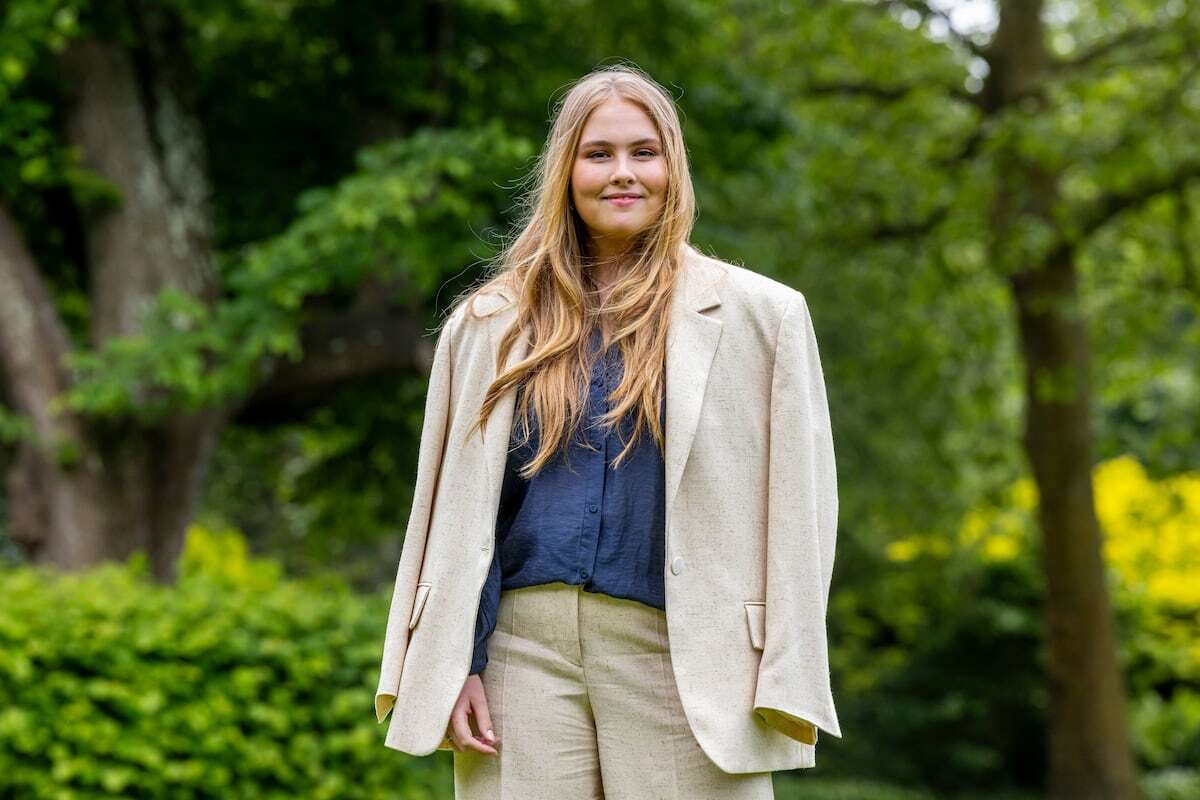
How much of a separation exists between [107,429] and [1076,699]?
7509mm

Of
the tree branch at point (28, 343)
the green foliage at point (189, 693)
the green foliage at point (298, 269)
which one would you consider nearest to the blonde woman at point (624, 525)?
the green foliage at point (189, 693)

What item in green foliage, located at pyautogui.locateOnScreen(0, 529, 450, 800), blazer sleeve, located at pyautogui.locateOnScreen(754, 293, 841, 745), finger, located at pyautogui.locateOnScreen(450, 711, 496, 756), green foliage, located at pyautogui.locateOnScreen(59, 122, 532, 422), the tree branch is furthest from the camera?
the tree branch

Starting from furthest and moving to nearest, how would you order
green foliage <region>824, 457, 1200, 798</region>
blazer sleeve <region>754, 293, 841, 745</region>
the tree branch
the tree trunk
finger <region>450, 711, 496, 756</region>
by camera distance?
green foliage <region>824, 457, 1200, 798</region> → the tree trunk → the tree branch → finger <region>450, 711, 496, 756</region> → blazer sleeve <region>754, 293, 841, 745</region>

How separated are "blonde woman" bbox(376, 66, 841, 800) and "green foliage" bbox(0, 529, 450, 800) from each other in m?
3.41

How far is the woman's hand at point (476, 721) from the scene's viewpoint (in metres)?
2.41

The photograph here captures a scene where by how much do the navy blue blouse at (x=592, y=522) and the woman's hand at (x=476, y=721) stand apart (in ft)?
0.11

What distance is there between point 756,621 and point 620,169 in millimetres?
820

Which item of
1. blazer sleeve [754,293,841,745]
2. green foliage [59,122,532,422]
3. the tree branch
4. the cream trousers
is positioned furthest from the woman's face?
the tree branch

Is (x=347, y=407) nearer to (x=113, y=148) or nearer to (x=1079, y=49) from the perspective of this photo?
(x=113, y=148)

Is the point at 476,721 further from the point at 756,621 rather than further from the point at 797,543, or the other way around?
the point at 797,543

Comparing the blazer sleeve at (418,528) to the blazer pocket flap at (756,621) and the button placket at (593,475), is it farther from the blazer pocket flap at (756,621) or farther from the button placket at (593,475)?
the blazer pocket flap at (756,621)

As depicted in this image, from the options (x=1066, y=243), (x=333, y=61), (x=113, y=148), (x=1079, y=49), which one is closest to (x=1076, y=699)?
(x=1066, y=243)

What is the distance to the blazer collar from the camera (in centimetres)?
238

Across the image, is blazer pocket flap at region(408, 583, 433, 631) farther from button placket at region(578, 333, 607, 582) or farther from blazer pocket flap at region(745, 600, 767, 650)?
blazer pocket flap at region(745, 600, 767, 650)
